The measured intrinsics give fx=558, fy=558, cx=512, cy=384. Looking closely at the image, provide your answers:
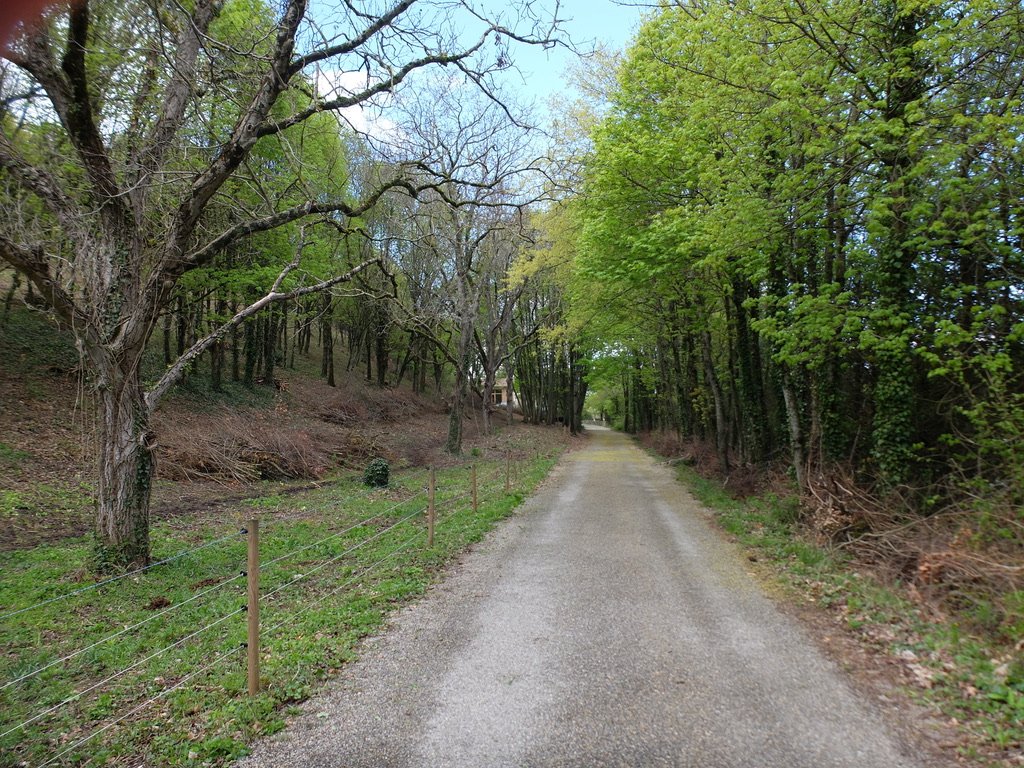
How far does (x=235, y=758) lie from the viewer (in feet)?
10.6

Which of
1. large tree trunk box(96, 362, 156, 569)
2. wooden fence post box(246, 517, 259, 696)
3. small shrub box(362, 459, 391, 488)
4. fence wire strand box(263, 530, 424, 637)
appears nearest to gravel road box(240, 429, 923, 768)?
wooden fence post box(246, 517, 259, 696)

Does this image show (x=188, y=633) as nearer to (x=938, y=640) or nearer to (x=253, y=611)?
(x=253, y=611)

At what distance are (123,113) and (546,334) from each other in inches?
886

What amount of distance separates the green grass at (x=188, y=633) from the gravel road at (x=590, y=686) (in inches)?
14.4

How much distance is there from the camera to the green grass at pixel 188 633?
140 inches

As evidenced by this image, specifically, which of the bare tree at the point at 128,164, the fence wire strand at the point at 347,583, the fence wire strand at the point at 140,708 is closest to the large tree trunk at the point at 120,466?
the bare tree at the point at 128,164

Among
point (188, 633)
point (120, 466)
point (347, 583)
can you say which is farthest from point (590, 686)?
point (120, 466)

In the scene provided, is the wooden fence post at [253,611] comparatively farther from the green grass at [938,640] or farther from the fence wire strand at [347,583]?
the green grass at [938,640]

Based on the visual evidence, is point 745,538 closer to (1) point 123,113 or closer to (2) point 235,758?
(2) point 235,758

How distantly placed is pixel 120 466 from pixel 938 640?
859 centimetres

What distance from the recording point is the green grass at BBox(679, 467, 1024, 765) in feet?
11.4

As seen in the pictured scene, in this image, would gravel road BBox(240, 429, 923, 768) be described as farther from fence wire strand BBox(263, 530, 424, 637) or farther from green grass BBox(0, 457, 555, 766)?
fence wire strand BBox(263, 530, 424, 637)

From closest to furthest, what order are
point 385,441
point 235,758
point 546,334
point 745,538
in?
point 235,758, point 745,538, point 385,441, point 546,334

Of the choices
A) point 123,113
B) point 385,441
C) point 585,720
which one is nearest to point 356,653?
point 585,720
